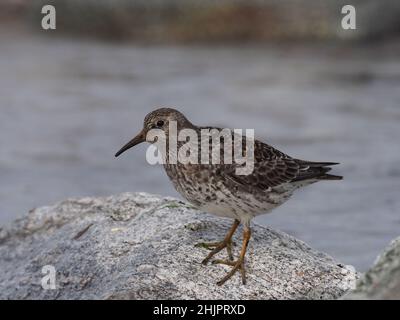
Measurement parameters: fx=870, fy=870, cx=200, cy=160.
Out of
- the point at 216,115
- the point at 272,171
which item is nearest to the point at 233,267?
the point at 272,171

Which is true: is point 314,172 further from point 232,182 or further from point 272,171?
point 232,182

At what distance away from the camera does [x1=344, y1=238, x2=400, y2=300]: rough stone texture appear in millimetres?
6625

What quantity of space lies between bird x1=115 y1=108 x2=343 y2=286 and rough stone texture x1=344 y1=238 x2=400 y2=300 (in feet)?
5.26

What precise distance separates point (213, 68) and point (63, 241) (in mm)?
14163

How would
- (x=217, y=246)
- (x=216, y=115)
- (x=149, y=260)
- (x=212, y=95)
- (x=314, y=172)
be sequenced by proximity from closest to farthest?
(x=149, y=260) → (x=217, y=246) → (x=314, y=172) → (x=216, y=115) → (x=212, y=95)

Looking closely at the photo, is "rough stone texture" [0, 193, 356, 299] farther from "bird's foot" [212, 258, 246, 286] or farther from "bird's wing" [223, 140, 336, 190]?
"bird's wing" [223, 140, 336, 190]

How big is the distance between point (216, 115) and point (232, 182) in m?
11.0

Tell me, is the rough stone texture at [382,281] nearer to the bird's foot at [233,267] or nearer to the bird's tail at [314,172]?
the bird's foot at [233,267]

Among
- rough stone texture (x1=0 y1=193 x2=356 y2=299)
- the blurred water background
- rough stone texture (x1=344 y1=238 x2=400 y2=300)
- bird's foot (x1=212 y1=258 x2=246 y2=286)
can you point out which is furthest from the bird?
the blurred water background

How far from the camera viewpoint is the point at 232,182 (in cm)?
848

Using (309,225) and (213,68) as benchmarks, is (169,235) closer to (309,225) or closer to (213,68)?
(309,225)

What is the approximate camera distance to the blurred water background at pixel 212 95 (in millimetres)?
14727
